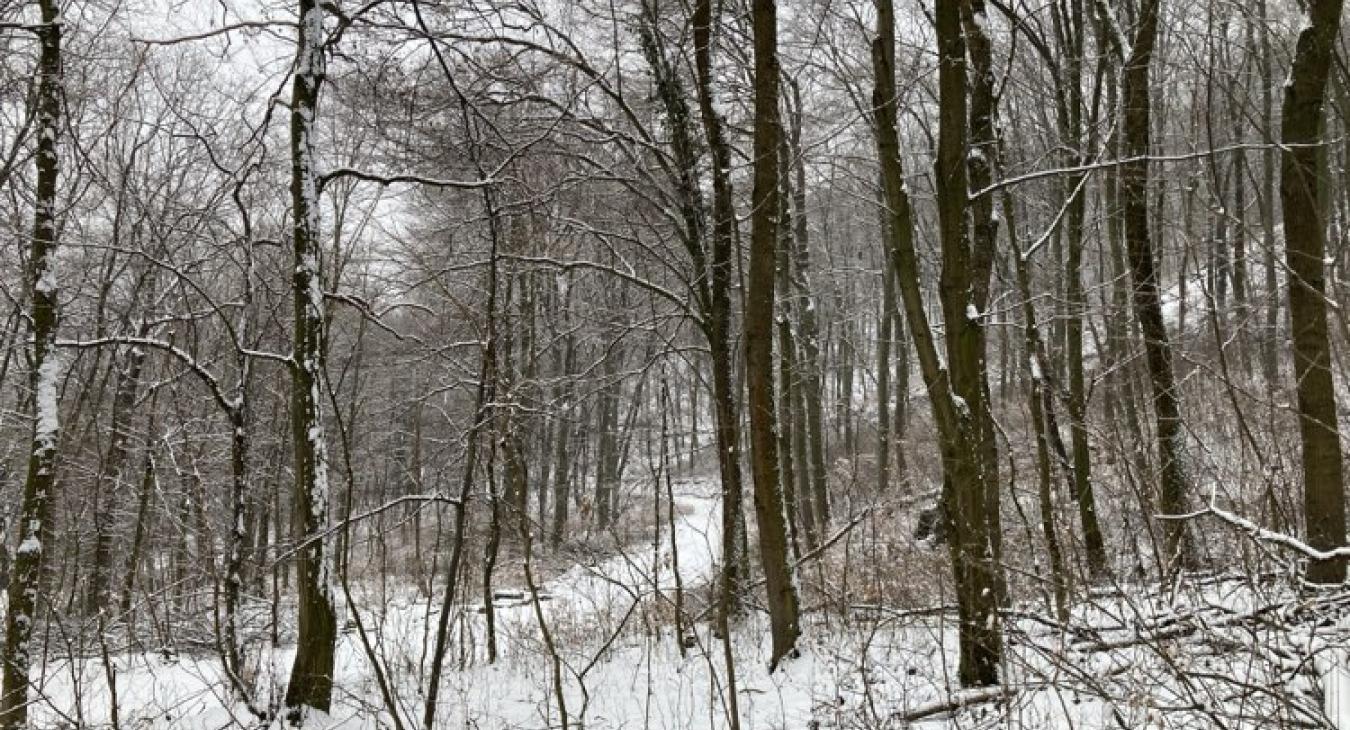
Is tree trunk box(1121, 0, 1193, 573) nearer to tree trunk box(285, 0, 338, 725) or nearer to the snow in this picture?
tree trunk box(285, 0, 338, 725)

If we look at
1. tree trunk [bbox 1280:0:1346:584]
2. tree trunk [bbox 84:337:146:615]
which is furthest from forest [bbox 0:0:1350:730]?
tree trunk [bbox 84:337:146:615]

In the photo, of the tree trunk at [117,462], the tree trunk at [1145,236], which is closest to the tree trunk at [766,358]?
the tree trunk at [1145,236]

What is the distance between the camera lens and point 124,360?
1380 cm

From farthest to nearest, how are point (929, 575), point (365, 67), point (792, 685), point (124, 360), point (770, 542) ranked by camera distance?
1. point (124, 360)
2. point (929, 575)
3. point (365, 67)
4. point (770, 542)
5. point (792, 685)

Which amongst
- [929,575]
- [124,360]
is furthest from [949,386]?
[124,360]

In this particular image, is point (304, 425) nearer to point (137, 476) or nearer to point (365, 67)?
point (365, 67)

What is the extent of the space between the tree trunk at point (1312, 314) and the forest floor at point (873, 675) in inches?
21.9

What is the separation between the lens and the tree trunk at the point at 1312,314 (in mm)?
4676

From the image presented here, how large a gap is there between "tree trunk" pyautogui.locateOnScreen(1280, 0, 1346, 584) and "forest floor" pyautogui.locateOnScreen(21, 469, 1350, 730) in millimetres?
556

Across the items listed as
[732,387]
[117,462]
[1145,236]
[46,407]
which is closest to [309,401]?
[46,407]

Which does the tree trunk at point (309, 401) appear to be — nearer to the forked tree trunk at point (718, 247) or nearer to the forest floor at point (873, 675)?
the forest floor at point (873, 675)

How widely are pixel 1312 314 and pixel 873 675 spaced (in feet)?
10.9

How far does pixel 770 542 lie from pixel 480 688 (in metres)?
2.87

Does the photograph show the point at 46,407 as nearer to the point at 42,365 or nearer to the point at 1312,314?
the point at 42,365
